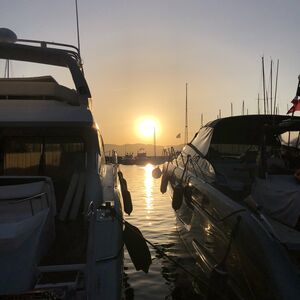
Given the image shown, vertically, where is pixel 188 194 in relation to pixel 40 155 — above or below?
below

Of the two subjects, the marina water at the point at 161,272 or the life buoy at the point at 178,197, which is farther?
the life buoy at the point at 178,197

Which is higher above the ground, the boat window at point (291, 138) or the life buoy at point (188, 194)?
the boat window at point (291, 138)

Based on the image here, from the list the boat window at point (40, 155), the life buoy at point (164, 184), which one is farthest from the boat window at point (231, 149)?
the boat window at point (40, 155)

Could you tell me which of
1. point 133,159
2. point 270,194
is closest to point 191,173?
point 270,194

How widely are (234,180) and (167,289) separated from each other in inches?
84.9

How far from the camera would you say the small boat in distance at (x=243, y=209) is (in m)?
4.35

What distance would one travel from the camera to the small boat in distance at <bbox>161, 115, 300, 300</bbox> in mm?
4348

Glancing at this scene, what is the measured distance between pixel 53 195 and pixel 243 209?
2244 millimetres

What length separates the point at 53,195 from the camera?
4914 mm

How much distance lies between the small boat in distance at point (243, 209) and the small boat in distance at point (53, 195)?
1.34m

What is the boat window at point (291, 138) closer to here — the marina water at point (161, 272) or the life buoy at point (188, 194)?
the life buoy at point (188, 194)

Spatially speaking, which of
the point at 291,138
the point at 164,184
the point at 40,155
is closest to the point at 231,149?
the point at 291,138

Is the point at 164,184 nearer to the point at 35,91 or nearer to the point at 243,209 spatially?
the point at 35,91

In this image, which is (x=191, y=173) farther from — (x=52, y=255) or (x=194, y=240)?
(x=52, y=255)
